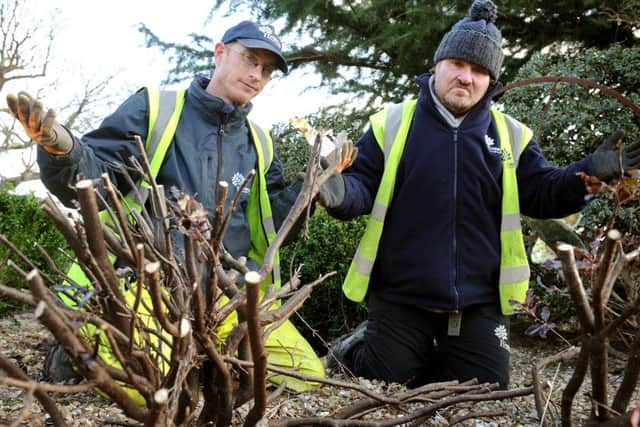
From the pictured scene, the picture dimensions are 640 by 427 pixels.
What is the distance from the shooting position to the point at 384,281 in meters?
3.37

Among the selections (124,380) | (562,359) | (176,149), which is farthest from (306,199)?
(176,149)

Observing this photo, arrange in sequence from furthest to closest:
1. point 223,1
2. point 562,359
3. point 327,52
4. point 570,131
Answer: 1. point 223,1
2. point 327,52
3. point 570,131
4. point 562,359

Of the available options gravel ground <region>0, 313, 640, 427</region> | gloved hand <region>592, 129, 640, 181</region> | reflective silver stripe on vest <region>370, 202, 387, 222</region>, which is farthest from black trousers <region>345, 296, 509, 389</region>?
gloved hand <region>592, 129, 640, 181</region>

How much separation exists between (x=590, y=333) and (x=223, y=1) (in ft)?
22.0

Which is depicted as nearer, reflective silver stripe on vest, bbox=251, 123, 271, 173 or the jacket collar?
the jacket collar

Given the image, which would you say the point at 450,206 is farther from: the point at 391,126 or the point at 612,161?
the point at 612,161

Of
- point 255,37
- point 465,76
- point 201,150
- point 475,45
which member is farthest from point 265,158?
point 475,45

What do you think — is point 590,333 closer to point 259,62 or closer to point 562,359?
point 562,359

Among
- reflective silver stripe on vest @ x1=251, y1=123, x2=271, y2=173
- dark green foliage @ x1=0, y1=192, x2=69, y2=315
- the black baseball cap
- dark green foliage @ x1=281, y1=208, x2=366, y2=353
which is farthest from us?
dark green foliage @ x1=0, y1=192, x2=69, y2=315

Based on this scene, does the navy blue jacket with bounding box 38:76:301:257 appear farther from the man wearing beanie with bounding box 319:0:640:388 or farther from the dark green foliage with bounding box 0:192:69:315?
the dark green foliage with bounding box 0:192:69:315

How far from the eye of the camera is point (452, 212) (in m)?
3.17

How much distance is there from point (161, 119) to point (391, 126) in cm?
129

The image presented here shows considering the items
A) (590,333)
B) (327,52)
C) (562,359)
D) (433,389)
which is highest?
(327,52)

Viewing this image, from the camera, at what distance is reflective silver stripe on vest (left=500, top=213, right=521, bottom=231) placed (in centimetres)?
319
